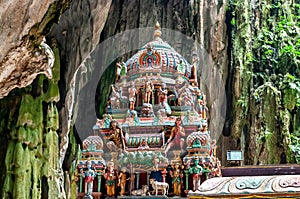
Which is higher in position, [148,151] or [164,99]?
[164,99]

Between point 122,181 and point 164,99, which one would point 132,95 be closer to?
point 164,99

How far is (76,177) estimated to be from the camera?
6.87m

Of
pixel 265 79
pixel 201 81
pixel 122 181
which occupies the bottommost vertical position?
pixel 122 181

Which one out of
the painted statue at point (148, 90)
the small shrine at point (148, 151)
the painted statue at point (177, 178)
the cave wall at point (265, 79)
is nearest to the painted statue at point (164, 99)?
the small shrine at point (148, 151)

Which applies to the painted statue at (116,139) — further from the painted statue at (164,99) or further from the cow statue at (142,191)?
the painted statue at (164,99)

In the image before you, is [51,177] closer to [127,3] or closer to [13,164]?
[13,164]

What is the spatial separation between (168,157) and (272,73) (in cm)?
830

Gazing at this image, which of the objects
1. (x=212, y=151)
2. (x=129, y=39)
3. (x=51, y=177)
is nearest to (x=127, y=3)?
(x=129, y=39)

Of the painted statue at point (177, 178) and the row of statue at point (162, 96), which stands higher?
the row of statue at point (162, 96)

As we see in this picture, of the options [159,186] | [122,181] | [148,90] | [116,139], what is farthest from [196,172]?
[148,90]

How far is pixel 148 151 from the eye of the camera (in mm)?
6684

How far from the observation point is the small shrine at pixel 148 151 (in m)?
6.54

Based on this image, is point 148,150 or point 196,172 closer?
point 196,172

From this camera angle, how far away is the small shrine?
21.5 ft
